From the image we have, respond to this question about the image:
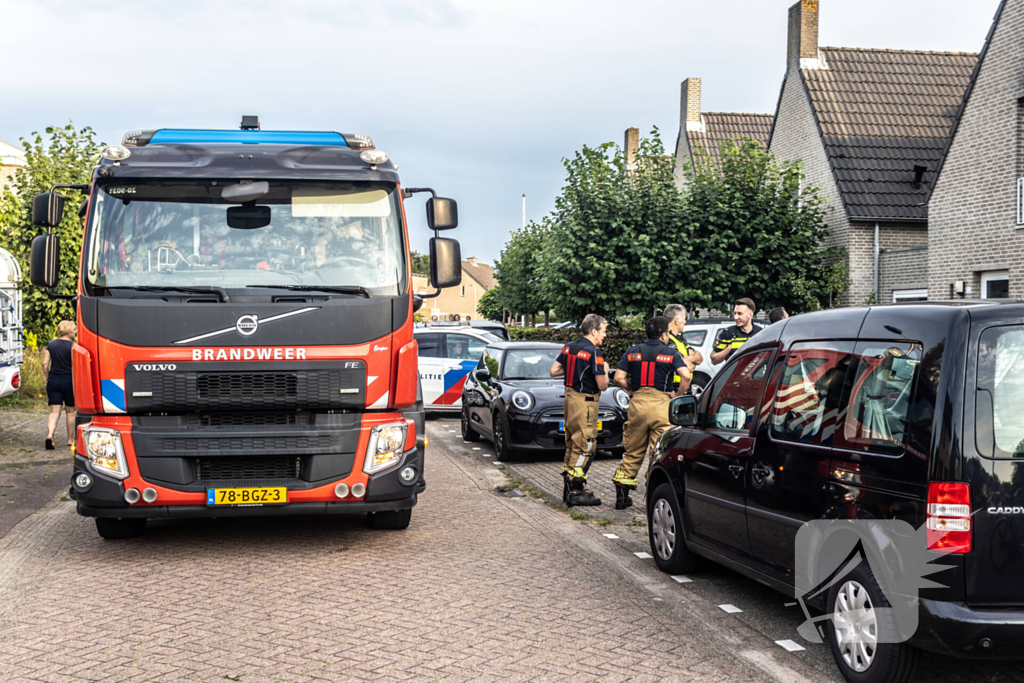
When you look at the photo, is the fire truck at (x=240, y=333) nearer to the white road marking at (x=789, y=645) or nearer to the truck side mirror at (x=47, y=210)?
the truck side mirror at (x=47, y=210)

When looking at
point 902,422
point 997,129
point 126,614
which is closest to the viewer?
point 902,422

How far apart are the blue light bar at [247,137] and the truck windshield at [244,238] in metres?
0.56

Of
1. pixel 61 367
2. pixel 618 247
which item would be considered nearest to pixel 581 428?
pixel 61 367

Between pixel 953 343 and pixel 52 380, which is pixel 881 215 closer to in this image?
pixel 52 380

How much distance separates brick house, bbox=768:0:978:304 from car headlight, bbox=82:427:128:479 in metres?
18.4

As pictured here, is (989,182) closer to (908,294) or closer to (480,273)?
(908,294)

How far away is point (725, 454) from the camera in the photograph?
5.75m

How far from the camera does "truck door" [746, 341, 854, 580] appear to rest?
475 centimetres

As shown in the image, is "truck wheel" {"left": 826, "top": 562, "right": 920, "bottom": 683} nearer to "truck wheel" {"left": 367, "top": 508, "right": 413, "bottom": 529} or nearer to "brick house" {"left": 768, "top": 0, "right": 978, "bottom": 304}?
"truck wheel" {"left": 367, "top": 508, "right": 413, "bottom": 529}

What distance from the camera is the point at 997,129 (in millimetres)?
17625

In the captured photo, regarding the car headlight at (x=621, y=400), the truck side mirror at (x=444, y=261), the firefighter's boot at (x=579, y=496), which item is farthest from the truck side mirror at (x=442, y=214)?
the car headlight at (x=621, y=400)

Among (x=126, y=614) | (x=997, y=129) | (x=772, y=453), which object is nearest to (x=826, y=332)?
(x=772, y=453)

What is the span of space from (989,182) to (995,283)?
1862 mm

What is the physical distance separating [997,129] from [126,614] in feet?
56.5
